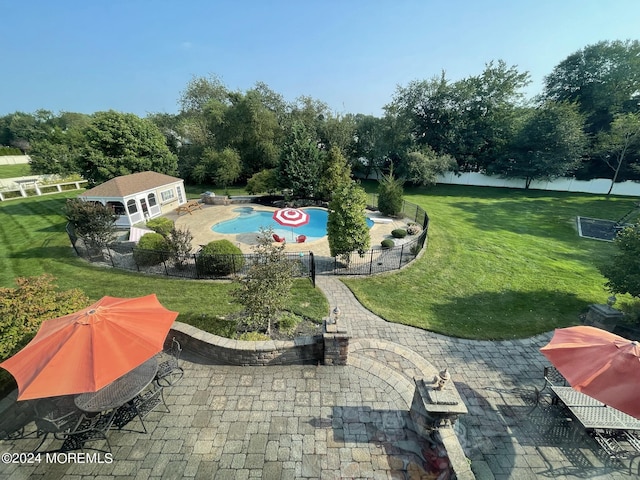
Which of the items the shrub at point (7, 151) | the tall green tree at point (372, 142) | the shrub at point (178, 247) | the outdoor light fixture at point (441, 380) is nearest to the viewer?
the outdoor light fixture at point (441, 380)

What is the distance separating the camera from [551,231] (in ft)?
60.9

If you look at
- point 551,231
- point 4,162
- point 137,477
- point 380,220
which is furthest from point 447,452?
point 4,162

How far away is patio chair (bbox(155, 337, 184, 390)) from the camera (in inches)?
225

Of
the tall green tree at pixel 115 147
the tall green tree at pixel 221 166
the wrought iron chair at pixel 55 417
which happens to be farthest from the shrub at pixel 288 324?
Answer: the tall green tree at pixel 221 166

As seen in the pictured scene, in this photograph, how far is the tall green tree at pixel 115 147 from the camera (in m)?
22.4

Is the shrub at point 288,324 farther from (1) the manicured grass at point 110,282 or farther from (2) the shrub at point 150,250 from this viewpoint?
(2) the shrub at point 150,250

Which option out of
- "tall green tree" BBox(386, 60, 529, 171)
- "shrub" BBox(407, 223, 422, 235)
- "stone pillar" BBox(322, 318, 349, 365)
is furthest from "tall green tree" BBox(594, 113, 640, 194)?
"stone pillar" BBox(322, 318, 349, 365)

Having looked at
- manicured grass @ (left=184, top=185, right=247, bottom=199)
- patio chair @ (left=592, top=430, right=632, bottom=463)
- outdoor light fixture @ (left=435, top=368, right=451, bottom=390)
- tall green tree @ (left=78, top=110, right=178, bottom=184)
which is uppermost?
tall green tree @ (left=78, top=110, right=178, bottom=184)

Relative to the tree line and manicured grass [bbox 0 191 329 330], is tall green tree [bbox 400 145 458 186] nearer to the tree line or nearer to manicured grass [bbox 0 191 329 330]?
the tree line

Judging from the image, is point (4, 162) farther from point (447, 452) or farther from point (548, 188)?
point (548, 188)

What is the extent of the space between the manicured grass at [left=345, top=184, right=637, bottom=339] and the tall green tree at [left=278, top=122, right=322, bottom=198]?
11868 millimetres

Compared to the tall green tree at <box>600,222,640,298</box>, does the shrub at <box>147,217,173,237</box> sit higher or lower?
lower

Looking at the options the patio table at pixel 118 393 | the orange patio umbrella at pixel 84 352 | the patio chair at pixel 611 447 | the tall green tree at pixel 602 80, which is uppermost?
the tall green tree at pixel 602 80

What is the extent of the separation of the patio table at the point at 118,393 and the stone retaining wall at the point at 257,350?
133cm
